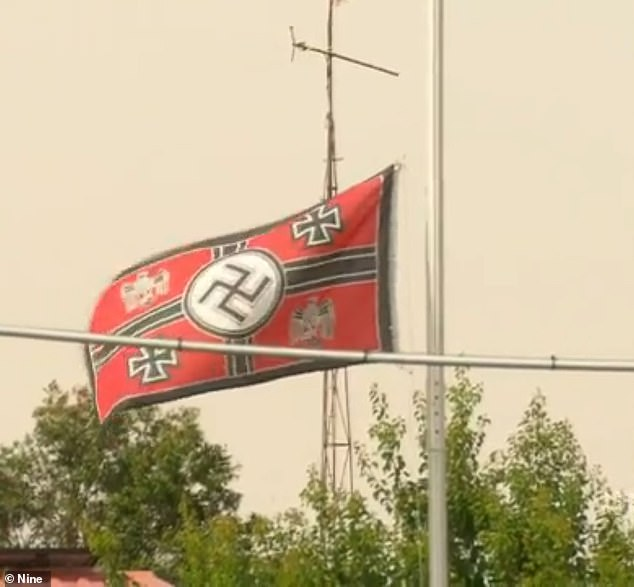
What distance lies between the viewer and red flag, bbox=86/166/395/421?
39.4 ft

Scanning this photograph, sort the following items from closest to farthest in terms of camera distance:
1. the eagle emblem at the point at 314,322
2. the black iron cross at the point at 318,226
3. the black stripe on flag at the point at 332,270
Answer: the eagle emblem at the point at 314,322 → the black stripe on flag at the point at 332,270 → the black iron cross at the point at 318,226

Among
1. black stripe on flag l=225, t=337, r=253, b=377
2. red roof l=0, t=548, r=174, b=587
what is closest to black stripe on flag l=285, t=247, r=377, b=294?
black stripe on flag l=225, t=337, r=253, b=377

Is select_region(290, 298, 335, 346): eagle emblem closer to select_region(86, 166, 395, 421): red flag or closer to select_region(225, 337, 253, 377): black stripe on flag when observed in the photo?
select_region(86, 166, 395, 421): red flag

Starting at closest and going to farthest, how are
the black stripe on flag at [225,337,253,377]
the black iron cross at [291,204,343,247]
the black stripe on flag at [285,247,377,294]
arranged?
the black stripe on flag at [225,337,253,377], the black stripe on flag at [285,247,377,294], the black iron cross at [291,204,343,247]

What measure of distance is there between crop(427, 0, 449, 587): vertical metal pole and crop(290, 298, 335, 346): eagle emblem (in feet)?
2.30

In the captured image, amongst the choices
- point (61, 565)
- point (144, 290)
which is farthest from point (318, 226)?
point (61, 565)

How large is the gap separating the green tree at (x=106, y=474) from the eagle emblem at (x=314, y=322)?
69.6 feet

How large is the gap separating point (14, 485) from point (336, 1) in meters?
25.4

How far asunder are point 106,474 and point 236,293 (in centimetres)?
2789

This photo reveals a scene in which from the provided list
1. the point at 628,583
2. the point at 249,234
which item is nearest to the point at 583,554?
the point at 628,583

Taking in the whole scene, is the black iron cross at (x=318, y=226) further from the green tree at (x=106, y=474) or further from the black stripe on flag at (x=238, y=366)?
the green tree at (x=106, y=474)

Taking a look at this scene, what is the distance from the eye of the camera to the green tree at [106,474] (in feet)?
121

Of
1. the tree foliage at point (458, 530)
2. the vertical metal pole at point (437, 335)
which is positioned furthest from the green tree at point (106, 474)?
the vertical metal pole at point (437, 335)

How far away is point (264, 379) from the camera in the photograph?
12156 mm
